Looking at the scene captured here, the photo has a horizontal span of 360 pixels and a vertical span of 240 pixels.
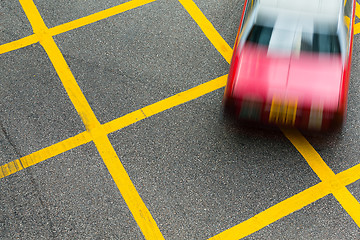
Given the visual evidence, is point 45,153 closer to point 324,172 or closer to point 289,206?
point 289,206

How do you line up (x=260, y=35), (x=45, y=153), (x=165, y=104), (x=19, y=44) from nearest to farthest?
(x=260, y=35)
(x=45, y=153)
(x=165, y=104)
(x=19, y=44)

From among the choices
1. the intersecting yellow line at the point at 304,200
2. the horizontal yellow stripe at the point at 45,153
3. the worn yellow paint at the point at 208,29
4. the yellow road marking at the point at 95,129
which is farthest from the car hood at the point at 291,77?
the horizontal yellow stripe at the point at 45,153

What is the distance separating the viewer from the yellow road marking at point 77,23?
569 cm

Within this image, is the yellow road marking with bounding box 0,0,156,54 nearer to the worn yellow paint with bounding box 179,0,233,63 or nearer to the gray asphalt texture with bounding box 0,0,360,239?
the gray asphalt texture with bounding box 0,0,360,239

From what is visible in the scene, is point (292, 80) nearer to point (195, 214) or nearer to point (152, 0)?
point (195, 214)

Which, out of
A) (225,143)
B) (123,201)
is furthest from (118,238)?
(225,143)

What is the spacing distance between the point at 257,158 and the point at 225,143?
449 mm

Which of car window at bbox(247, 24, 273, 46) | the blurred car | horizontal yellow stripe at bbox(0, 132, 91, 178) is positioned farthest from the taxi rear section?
horizontal yellow stripe at bbox(0, 132, 91, 178)

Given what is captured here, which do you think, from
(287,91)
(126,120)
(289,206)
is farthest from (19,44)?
(289,206)

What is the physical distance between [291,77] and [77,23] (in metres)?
3.61

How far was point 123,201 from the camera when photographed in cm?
430

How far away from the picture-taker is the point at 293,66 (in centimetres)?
434

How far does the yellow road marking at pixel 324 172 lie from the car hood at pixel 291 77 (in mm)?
700

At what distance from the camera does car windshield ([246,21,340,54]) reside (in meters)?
4.36
